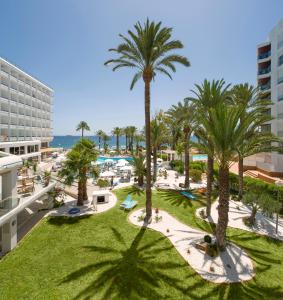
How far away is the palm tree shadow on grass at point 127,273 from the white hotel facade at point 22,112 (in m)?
35.0

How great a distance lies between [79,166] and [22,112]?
46.6 meters

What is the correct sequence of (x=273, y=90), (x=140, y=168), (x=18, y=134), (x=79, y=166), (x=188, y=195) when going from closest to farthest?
1. (x=79, y=166)
2. (x=188, y=195)
3. (x=140, y=168)
4. (x=273, y=90)
5. (x=18, y=134)

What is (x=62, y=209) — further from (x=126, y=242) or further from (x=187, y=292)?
(x=187, y=292)

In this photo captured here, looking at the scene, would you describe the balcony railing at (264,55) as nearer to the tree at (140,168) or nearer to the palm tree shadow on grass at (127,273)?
the tree at (140,168)

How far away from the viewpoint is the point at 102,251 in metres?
Answer: 13.3

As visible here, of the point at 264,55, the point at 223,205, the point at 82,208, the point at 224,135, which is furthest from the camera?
the point at 264,55

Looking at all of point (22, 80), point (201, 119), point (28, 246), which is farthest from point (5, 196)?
point (22, 80)

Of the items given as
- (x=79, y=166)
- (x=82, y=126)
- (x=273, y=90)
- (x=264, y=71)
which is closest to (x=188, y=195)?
(x=79, y=166)

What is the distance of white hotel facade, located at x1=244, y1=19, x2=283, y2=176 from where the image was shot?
Answer: 108 ft

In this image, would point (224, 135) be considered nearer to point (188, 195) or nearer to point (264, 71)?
point (188, 195)

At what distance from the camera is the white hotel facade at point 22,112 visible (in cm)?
4756

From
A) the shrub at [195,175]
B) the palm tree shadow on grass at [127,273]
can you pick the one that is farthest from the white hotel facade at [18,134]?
the shrub at [195,175]

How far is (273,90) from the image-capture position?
35062mm

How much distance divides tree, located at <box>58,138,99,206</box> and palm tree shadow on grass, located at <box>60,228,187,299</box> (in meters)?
8.92
